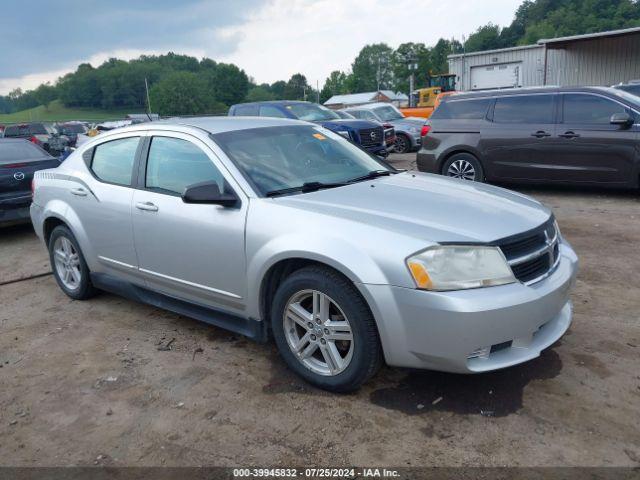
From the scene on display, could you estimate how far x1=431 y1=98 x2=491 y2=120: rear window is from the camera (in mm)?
9164

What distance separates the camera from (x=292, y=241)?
3.17 m

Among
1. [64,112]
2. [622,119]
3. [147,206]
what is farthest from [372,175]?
[64,112]

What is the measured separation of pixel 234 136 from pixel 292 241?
3.80ft

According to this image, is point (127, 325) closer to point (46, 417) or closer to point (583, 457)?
point (46, 417)

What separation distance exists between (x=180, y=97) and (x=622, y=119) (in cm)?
7483

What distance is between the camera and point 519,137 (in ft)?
28.4

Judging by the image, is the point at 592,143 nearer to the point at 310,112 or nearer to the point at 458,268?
the point at 458,268

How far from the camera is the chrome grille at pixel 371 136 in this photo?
41.4ft

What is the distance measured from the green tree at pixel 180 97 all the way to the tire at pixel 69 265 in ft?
234

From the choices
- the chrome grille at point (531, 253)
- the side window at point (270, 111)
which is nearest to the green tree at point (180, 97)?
the side window at point (270, 111)

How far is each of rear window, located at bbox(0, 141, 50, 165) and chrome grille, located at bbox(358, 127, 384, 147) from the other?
6740 millimetres

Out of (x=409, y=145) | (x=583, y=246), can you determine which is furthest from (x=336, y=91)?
(x=583, y=246)

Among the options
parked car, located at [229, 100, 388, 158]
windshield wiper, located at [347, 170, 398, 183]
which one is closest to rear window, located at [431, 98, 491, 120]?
parked car, located at [229, 100, 388, 158]

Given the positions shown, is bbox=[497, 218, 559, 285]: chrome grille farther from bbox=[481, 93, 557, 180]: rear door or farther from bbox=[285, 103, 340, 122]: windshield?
bbox=[285, 103, 340, 122]: windshield
